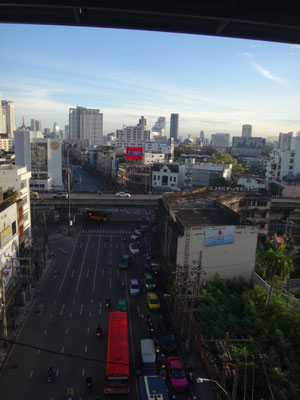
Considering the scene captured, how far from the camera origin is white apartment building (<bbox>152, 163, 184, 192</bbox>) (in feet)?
247

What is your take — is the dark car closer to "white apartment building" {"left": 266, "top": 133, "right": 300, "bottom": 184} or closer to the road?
the road

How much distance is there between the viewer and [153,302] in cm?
2734

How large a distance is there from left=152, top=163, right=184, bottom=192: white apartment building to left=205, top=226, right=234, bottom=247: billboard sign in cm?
4805

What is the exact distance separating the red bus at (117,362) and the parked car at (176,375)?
9.24ft

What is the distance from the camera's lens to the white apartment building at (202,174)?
252 feet

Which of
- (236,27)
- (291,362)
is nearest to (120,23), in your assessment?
(236,27)

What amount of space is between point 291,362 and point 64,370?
43.9 ft

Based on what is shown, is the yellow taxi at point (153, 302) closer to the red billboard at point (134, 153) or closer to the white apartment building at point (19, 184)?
the white apartment building at point (19, 184)

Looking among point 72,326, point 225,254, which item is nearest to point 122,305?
point 72,326

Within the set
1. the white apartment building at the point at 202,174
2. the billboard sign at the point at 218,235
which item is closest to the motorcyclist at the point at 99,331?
the billboard sign at the point at 218,235

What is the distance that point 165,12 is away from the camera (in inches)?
213

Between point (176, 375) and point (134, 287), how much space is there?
40.0ft

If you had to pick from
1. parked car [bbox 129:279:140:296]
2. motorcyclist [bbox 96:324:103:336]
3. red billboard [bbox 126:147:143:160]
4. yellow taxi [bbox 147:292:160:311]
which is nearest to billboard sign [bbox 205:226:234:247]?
yellow taxi [bbox 147:292:160:311]

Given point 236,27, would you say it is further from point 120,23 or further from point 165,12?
point 120,23
